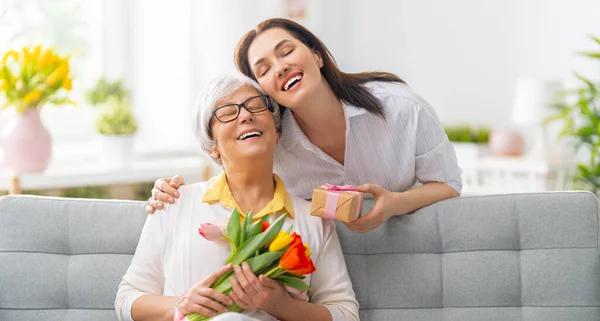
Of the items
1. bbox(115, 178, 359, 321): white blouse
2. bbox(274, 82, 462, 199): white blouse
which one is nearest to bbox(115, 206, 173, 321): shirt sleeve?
bbox(115, 178, 359, 321): white blouse

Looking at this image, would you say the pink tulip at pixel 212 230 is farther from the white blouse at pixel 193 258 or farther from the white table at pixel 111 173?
the white table at pixel 111 173

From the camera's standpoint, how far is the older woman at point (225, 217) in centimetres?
200

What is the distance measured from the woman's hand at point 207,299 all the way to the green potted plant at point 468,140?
346 cm

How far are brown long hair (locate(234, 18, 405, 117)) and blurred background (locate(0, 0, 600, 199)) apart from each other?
6.53 ft

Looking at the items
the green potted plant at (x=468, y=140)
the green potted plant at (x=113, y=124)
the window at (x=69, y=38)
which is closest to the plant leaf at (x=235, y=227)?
the green potted plant at (x=113, y=124)

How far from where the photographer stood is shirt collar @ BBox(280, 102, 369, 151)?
225 centimetres

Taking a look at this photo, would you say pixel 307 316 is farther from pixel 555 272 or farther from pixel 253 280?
pixel 555 272

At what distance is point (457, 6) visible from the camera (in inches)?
217

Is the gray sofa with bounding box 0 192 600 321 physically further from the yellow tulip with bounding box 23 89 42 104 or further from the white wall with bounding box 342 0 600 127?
the white wall with bounding box 342 0 600 127

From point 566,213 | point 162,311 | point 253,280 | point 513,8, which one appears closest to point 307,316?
point 253,280

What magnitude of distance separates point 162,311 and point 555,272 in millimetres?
1019

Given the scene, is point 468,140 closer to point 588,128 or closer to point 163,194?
point 588,128

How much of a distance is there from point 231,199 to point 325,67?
1.58 feet

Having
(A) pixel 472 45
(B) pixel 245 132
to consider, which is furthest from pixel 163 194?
(A) pixel 472 45
